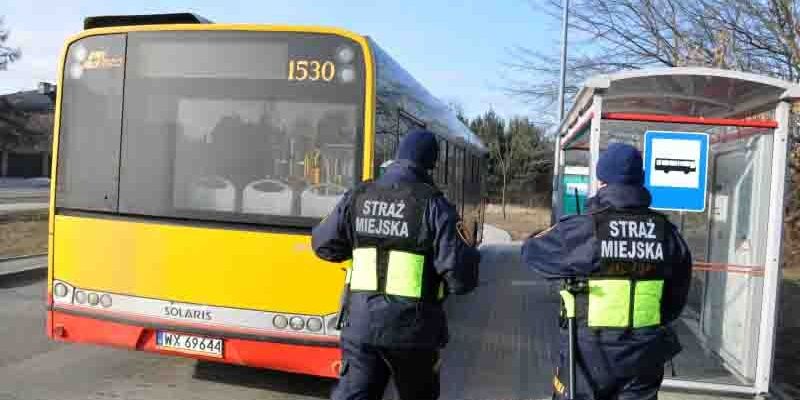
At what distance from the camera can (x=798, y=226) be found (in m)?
15.2

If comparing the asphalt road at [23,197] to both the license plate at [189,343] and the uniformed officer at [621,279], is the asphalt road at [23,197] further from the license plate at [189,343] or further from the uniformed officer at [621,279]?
the uniformed officer at [621,279]

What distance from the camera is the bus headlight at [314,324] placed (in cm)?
507

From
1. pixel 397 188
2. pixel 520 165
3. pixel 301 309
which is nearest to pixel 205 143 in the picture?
pixel 301 309

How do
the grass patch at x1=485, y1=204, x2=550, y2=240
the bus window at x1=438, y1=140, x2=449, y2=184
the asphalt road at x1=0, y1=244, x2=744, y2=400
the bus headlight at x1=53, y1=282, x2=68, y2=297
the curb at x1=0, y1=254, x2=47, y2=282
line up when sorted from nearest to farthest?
the bus headlight at x1=53, y1=282, x2=68, y2=297
the asphalt road at x1=0, y1=244, x2=744, y2=400
the bus window at x1=438, y1=140, x2=449, y2=184
the curb at x1=0, y1=254, x2=47, y2=282
the grass patch at x1=485, y1=204, x2=550, y2=240

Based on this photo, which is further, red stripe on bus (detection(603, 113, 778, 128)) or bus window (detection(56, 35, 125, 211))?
red stripe on bus (detection(603, 113, 778, 128))

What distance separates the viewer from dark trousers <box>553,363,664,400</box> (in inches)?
137

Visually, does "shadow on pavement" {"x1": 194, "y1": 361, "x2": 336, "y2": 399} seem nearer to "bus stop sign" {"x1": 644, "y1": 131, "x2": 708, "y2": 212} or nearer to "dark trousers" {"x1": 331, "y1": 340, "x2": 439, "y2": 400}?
"dark trousers" {"x1": 331, "y1": 340, "x2": 439, "y2": 400}

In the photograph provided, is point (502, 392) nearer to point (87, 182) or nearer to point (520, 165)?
point (87, 182)

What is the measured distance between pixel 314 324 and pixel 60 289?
205cm

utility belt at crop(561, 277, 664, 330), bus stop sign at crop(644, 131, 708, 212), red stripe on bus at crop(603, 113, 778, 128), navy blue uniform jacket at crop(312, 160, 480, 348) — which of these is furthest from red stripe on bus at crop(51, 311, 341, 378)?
bus stop sign at crop(644, 131, 708, 212)

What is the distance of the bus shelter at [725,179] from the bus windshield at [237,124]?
2.28m

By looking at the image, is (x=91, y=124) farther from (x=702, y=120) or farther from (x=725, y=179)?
(x=725, y=179)

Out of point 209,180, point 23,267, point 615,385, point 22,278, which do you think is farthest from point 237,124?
point 23,267

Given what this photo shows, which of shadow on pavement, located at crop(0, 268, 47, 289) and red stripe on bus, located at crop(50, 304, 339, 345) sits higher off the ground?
red stripe on bus, located at crop(50, 304, 339, 345)
